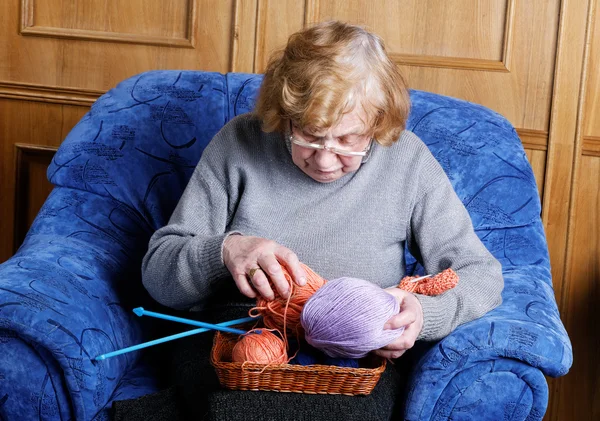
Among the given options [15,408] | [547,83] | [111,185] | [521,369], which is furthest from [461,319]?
[547,83]

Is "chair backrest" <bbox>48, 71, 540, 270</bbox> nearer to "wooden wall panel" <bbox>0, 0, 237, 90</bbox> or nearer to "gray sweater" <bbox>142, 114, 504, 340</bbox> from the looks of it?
"gray sweater" <bbox>142, 114, 504, 340</bbox>

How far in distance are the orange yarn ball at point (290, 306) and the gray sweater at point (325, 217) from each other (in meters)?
0.19

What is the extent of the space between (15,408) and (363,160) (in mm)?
768

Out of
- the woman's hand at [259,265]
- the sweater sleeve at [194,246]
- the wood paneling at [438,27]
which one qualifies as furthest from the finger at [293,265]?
the wood paneling at [438,27]

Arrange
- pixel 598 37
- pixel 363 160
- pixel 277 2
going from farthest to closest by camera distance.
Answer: pixel 277 2 < pixel 598 37 < pixel 363 160

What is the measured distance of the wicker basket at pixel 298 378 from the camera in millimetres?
1135

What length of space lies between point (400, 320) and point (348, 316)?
0.11 meters

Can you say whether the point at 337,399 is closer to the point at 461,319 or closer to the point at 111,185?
the point at 461,319

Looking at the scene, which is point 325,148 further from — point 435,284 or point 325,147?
point 435,284

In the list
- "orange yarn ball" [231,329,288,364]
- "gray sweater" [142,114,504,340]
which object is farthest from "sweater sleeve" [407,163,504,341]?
"orange yarn ball" [231,329,288,364]

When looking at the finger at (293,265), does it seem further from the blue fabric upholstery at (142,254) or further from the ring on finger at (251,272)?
the blue fabric upholstery at (142,254)

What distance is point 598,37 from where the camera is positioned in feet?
6.67

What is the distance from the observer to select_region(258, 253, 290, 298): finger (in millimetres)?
1230

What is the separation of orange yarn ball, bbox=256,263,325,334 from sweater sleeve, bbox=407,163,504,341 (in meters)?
0.20
